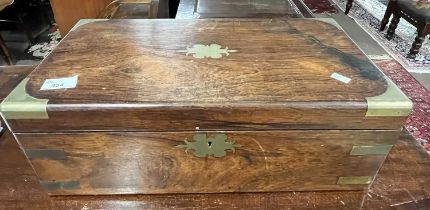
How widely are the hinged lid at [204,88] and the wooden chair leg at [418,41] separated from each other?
1775mm

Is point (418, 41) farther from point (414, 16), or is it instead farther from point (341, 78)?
point (341, 78)

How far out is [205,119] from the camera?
57cm

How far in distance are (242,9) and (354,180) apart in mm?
1032

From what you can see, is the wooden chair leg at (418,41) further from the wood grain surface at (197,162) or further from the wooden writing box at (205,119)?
the wood grain surface at (197,162)

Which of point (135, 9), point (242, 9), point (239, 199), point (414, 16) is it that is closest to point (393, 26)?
point (414, 16)

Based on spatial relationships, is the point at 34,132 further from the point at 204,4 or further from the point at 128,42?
the point at 204,4

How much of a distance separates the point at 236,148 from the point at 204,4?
1061 mm

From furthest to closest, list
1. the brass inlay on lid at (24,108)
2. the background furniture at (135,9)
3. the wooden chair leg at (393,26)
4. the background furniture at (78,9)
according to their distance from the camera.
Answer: the wooden chair leg at (393,26) → the background furniture at (78,9) → the background furniture at (135,9) → the brass inlay on lid at (24,108)

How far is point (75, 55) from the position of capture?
69 centimetres

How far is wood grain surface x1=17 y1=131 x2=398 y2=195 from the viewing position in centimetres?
59

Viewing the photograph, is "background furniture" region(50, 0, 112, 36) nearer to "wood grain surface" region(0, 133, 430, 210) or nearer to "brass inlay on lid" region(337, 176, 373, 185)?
"wood grain surface" region(0, 133, 430, 210)

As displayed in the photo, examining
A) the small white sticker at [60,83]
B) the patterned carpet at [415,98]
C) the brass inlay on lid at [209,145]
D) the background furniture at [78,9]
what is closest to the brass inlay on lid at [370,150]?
the brass inlay on lid at [209,145]

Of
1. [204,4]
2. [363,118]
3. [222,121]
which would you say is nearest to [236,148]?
[222,121]

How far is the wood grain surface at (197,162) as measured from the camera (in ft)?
1.94
